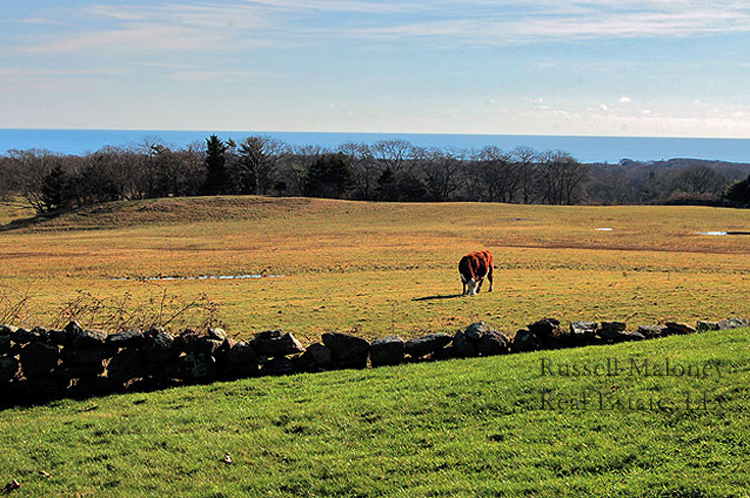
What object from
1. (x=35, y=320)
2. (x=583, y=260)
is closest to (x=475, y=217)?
(x=583, y=260)

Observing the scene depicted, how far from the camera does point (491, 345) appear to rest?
12.8m

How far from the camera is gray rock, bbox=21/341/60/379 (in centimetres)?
1180

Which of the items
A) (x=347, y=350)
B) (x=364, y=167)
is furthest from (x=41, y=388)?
(x=364, y=167)

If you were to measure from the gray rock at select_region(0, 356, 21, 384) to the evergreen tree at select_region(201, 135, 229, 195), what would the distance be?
96.0m

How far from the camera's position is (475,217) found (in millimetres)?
77125

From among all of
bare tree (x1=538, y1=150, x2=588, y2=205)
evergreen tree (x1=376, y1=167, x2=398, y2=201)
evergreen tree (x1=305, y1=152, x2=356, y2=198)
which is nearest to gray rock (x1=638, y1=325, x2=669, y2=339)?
evergreen tree (x1=305, y1=152, x2=356, y2=198)

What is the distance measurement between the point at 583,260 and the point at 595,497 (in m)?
34.2

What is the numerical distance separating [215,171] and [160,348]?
96606 mm

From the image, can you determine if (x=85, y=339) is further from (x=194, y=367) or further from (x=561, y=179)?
(x=561, y=179)

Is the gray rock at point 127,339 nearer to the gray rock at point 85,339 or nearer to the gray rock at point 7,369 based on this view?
the gray rock at point 85,339

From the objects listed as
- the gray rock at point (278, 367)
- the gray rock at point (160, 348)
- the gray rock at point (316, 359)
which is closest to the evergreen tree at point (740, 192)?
the gray rock at point (316, 359)

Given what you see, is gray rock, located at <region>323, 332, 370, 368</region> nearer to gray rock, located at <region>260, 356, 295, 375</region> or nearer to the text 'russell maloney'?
gray rock, located at <region>260, 356, 295, 375</region>

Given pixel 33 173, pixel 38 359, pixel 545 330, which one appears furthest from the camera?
pixel 33 173

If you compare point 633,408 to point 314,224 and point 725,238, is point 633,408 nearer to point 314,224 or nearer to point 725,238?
point 725,238
